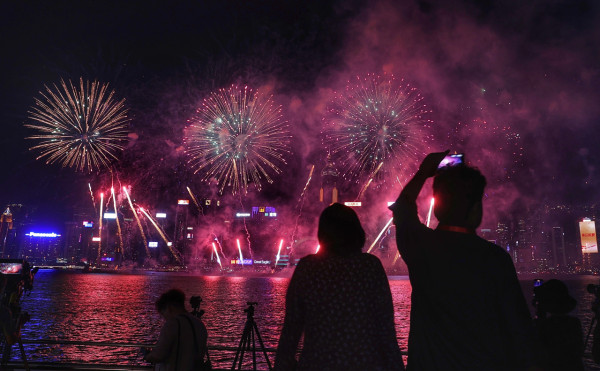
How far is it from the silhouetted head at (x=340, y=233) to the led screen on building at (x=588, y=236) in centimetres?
20604

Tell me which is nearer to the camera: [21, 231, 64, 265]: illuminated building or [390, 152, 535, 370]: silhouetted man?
[390, 152, 535, 370]: silhouetted man

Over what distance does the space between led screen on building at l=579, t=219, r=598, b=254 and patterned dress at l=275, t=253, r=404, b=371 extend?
206m

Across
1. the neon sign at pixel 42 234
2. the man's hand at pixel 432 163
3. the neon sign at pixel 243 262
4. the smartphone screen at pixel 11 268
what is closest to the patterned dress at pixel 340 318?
the man's hand at pixel 432 163

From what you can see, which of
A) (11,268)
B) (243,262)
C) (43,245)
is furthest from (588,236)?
(43,245)

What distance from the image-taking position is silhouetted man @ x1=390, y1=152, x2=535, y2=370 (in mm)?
2076

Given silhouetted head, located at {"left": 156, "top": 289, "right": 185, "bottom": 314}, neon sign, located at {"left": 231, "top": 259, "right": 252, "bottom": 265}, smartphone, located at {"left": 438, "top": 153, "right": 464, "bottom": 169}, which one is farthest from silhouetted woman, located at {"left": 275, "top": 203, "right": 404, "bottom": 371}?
neon sign, located at {"left": 231, "top": 259, "right": 252, "bottom": 265}

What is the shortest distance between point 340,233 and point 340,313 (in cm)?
50

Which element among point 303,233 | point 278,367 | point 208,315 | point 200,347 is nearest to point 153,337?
point 208,315

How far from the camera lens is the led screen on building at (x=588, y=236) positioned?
561ft

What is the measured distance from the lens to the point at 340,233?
8.96 ft

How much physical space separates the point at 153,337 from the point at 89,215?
17059cm

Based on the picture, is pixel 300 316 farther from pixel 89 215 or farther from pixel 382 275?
pixel 89 215

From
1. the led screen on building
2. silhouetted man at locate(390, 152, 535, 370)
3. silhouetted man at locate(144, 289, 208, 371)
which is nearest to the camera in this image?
silhouetted man at locate(390, 152, 535, 370)

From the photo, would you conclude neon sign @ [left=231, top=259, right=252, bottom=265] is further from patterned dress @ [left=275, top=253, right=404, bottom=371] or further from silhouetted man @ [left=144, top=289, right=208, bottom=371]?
patterned dress @ [left=275, top=253, right=404, bottom=371]
